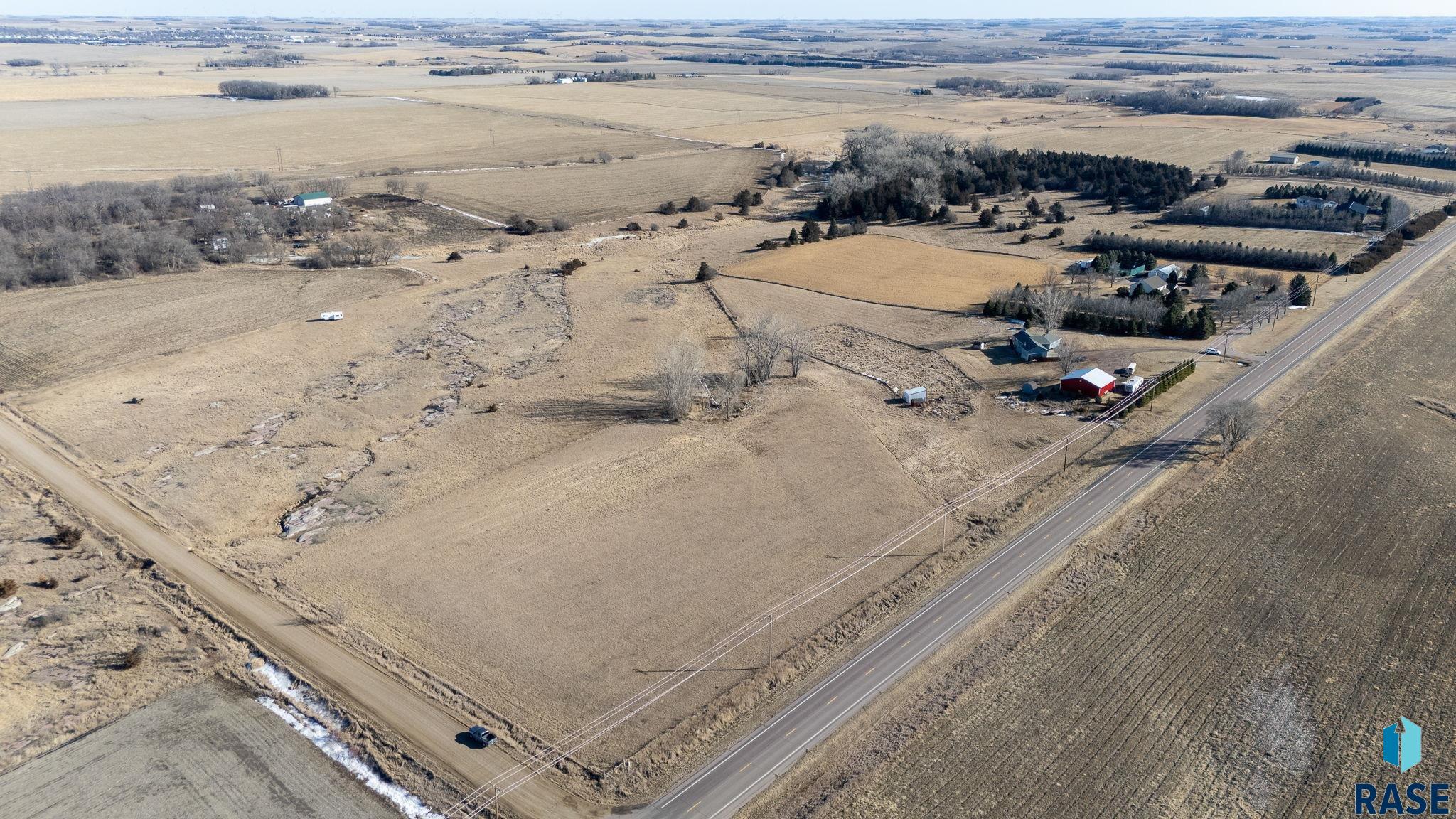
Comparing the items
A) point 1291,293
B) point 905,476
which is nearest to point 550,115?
point 1291,293

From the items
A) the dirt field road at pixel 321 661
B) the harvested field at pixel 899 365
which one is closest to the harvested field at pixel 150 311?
the dirt field road at pixel 321 661

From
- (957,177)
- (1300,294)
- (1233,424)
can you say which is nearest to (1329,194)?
(957,177)

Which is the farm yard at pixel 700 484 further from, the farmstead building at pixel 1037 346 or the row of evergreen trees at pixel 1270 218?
the farmstead building at pixel 1037 346

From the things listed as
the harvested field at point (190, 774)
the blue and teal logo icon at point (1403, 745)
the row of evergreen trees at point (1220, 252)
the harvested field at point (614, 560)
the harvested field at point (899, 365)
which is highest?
the row of evergreen trees at point (1220, 252)

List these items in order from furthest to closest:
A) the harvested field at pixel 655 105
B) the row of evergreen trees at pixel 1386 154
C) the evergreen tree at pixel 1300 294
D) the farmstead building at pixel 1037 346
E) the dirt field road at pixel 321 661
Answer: the harvested field at pixel 655 105 < the row of evergreen trees at pixel 1386 154 < the evergreen tree at pixel 1300 294 < the farmstead building at pixel 1037 346 < the dirt field road at pixel 321 661

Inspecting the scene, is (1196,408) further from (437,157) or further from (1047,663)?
(437,157)

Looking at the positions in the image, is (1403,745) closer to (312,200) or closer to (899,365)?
(899,365)

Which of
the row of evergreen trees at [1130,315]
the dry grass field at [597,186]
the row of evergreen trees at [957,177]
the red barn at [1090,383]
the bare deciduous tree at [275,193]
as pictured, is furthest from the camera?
the dry grass field at [597,186]

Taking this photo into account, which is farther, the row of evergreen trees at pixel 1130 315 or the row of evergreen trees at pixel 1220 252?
the row of evergreen trees at pixel 1220 252
